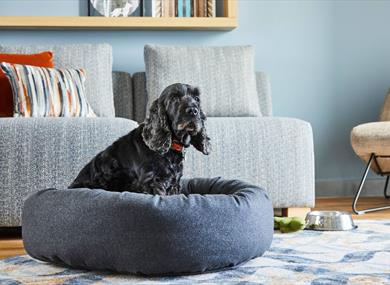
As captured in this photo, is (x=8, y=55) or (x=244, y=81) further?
(x=244, y=81)

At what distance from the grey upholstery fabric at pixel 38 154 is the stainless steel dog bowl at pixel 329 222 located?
2.96ft

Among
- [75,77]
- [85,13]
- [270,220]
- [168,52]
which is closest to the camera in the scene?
[270,220]

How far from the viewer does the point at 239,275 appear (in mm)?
2107

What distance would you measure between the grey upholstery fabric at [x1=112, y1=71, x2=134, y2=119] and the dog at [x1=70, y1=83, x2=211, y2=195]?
141 centimetres

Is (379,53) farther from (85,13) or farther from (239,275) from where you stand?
(239,275)

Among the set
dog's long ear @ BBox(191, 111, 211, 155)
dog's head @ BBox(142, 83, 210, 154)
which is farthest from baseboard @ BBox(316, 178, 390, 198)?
dog's head @ BBox(142, 83, 210, 154)

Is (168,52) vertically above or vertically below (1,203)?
above

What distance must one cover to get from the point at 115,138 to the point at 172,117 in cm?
70

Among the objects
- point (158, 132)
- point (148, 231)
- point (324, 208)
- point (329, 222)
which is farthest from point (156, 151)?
point (324, 208)

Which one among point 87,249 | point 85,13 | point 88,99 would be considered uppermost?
point 85,13

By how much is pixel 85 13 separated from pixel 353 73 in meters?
1.63

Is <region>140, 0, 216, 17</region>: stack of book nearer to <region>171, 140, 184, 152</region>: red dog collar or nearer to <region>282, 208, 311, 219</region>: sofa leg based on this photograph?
<region>282, 208, 311, 219</region>: sofa leg

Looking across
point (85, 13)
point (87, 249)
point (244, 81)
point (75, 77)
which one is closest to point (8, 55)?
point (75, 77)

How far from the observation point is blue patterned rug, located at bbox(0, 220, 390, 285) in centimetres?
204
